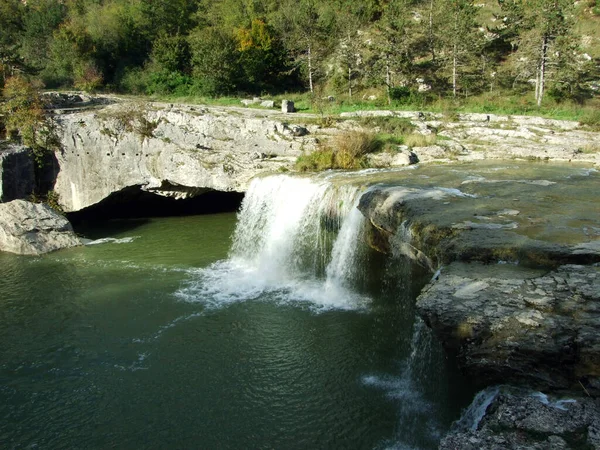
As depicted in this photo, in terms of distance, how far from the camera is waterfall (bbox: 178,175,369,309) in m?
10.5

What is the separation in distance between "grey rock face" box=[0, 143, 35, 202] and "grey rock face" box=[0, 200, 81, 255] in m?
1.50

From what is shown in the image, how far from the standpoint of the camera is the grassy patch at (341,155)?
14.8 m

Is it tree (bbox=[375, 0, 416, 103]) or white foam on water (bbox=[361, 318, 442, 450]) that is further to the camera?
tree (bbox=[375, 0, 416, 103])

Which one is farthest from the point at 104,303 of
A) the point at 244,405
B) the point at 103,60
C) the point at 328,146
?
the point at 103,60

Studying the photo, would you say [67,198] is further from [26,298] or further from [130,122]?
[26,298]

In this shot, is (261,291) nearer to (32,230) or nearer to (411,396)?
(411,396)

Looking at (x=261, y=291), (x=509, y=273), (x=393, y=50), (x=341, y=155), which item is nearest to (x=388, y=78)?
(x=393, y=50)

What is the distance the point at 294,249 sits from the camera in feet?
40.3

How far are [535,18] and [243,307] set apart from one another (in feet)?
82.2

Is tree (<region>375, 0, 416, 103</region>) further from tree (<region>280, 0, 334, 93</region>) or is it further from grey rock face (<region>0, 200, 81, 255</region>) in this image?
grey rock face (<region>0, 200, 81, 255</region>)

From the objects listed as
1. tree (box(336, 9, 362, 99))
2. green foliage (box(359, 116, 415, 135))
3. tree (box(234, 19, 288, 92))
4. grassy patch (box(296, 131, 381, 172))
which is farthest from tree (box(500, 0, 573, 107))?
tree (box(234, 19, 288, 92))

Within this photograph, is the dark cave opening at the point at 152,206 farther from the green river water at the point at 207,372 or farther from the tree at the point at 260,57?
the tree at the point at 260,57

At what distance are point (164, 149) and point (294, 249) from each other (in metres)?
7.58

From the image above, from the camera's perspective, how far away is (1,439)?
6.39 metres
